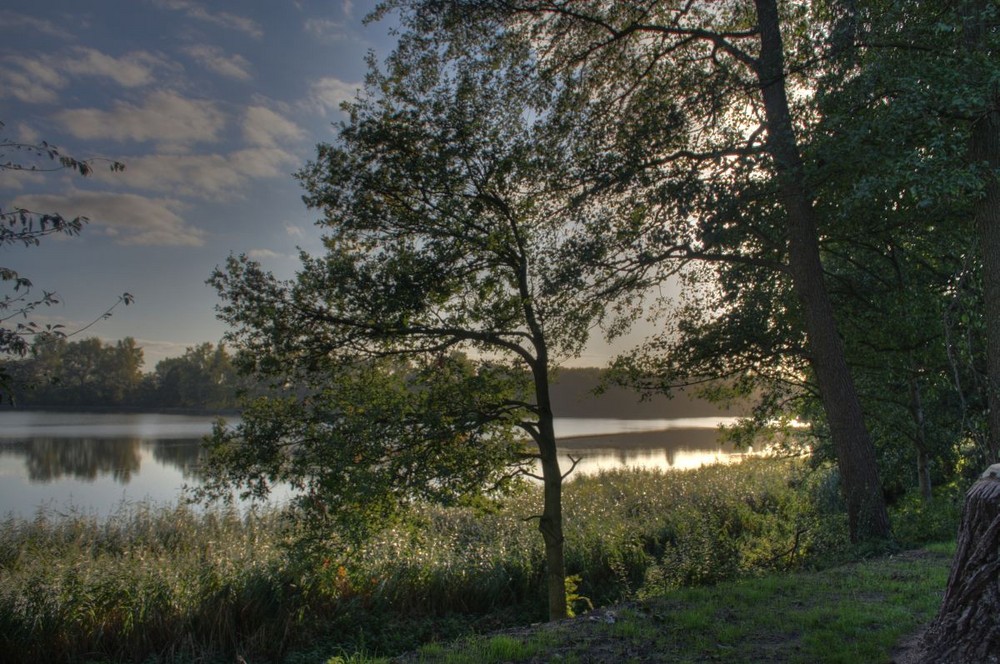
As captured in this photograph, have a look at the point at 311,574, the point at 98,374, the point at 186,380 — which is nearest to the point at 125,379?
the point at 98,374

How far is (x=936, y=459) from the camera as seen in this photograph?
15.0m

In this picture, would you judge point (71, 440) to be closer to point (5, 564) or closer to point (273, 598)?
point (5, 564)

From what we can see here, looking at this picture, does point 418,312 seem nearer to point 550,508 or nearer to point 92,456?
point 550,508

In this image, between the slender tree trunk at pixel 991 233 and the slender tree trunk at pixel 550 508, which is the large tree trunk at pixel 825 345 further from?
the slender tree trunk at pixel 550 508

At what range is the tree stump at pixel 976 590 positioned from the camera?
11.5 feet

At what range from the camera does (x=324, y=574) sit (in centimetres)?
881

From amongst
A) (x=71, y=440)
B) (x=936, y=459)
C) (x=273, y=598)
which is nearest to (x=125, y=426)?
(x=71, y=440)

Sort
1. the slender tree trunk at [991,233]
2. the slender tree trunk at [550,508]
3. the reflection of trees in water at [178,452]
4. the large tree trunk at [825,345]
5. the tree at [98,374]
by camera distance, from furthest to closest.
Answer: the tree at [98,374] < the reflection of trees in water at [178,452] < the large tree trunk at [825,345] < the slender tree trunk at [550,508] < the slender tree trunk at [991,233]

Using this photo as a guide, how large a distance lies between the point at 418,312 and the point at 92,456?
29559mm

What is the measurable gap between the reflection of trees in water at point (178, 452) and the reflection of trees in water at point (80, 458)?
3.37ft

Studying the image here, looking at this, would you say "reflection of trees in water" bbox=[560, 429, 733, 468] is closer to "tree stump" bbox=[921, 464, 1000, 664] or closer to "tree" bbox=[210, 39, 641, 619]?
"tree" bbox=[210, 39, 641, 619]

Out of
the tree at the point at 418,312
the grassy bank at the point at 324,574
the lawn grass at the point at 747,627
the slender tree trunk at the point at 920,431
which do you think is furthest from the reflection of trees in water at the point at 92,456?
the slender tree trunk at the point at 920,431

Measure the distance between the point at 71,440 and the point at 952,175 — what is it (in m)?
43.5

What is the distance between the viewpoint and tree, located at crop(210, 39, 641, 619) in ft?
27.5
